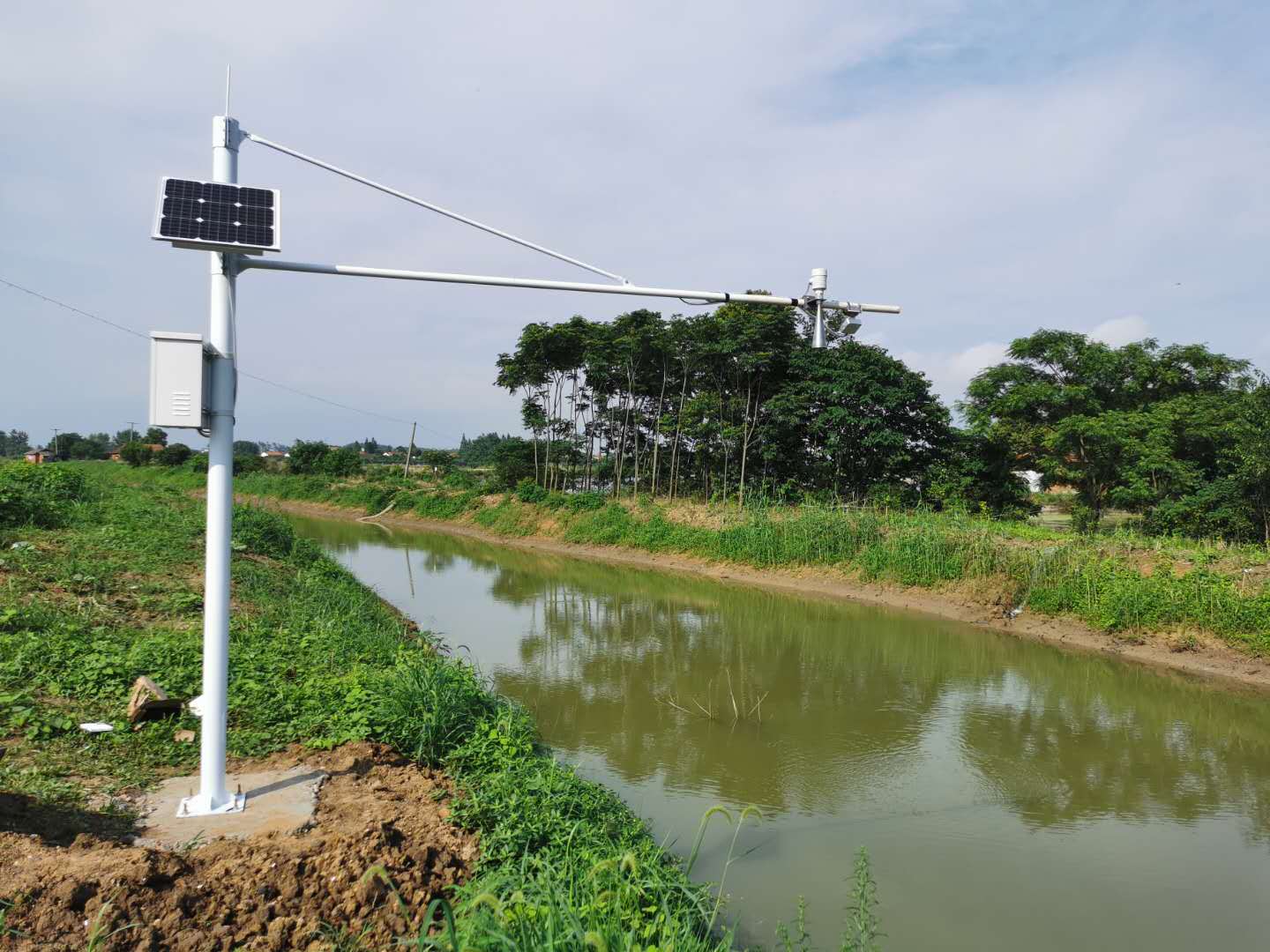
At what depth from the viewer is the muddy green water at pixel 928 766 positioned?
4469 mm

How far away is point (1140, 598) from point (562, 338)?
19.5 m

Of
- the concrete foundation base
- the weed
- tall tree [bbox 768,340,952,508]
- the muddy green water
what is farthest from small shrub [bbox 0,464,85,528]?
tall tree [bbox 768,340,952,508]

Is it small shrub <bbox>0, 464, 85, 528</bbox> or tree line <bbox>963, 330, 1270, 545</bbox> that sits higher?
tree line <bbox>963, 330, 1270, 545</bbox>

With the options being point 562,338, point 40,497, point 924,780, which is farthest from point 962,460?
point 40,497

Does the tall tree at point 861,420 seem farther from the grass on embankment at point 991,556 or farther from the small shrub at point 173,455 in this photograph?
the small shrub at point 173,455

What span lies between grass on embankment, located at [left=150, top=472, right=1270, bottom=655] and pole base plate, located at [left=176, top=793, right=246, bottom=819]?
11487 millimetres

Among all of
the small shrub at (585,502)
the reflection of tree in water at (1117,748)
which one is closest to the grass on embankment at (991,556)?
the small shrub at (585,502)

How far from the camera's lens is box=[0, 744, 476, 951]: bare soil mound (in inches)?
105

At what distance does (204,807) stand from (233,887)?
102cm

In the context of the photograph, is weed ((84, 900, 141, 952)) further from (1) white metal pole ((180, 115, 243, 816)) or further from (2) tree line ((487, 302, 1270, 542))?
(2) tree line ((487, 302, 1270, 542))

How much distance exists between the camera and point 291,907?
2.95m

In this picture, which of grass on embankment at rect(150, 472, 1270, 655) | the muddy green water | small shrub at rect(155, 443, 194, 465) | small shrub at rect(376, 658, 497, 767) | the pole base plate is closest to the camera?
the pole base plate

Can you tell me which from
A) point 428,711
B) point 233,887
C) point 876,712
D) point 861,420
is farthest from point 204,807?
point 861,420

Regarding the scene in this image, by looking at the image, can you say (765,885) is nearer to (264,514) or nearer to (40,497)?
(40,497)
